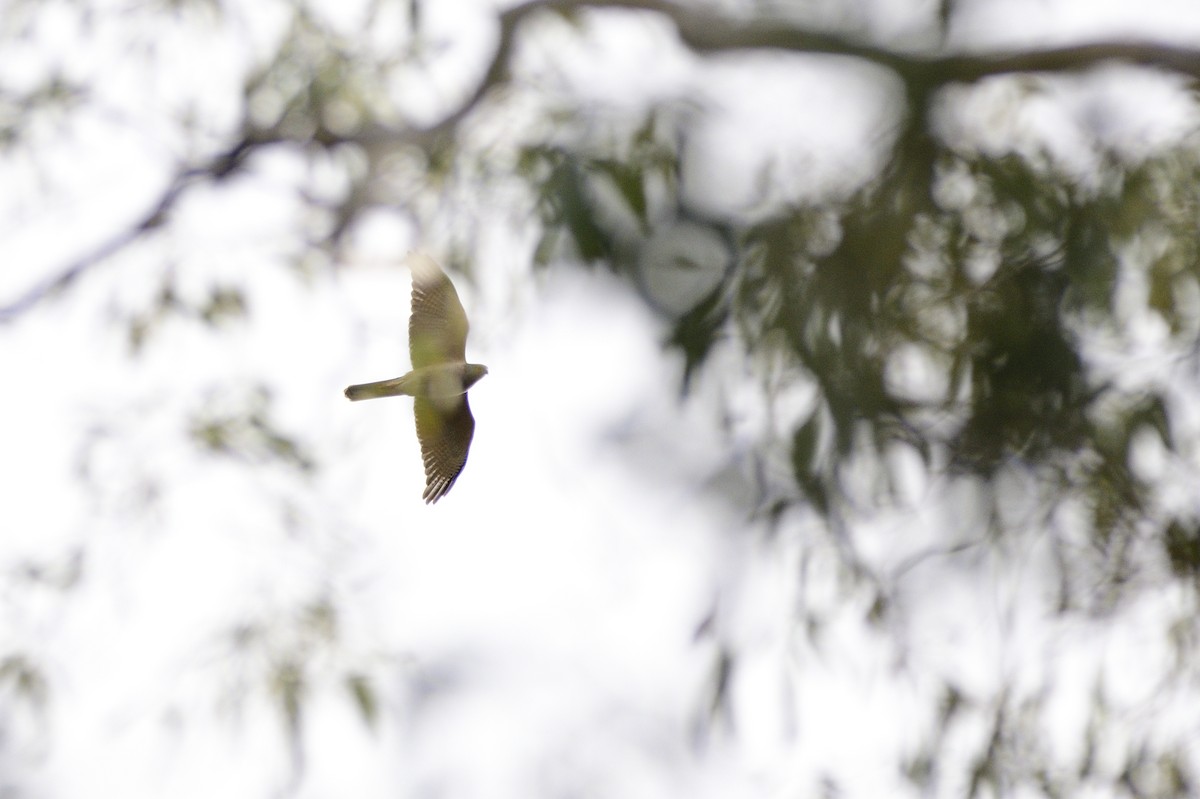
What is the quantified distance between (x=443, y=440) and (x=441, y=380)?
0.13 ft

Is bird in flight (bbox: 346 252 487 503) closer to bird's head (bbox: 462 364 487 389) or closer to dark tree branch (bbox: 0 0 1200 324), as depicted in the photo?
bird's head (bbox: 462 364 487 389)

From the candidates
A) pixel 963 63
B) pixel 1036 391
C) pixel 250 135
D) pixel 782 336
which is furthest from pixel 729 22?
pixel 250 135

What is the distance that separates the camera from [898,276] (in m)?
A: 0.93

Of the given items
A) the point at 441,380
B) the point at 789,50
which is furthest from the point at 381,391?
the point at 789,50

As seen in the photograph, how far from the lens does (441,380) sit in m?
0.47

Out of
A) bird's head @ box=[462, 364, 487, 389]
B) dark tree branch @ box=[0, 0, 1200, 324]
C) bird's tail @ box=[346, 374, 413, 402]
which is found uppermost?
bird's tail @ box=[346, 374, 413, 402]

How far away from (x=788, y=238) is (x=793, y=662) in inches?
15.7

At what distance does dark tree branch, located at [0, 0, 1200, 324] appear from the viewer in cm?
100

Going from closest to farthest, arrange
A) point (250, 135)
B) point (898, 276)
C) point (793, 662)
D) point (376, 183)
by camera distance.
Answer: point (898, 276) → point (793, 662) → point (376, 183) → point (250, 135)

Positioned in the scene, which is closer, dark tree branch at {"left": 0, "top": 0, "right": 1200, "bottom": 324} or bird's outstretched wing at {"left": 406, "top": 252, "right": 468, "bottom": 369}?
bird's outstretched wing at {"left": 406, "top": 252, "right": 468, "bottom": 369}

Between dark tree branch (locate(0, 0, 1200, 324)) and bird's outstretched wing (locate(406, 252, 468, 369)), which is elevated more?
bird's outstretched wing (locate(406, 252, 468, 369))

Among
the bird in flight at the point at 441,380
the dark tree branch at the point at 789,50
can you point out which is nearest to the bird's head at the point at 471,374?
the bird in flight at the point at 441,380

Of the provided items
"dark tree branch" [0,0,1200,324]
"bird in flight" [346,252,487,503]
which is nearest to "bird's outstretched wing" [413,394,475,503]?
"bird in flight" [346,252,487,503]

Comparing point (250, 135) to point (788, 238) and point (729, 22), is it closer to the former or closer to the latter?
point (729, 22)
